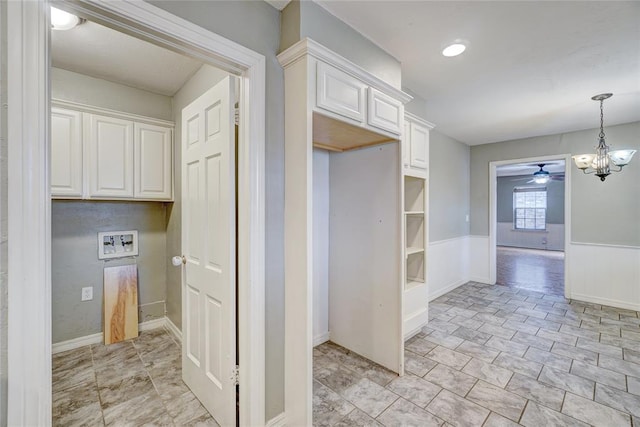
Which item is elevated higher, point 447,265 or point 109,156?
point 109,156

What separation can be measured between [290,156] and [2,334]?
1336 mm

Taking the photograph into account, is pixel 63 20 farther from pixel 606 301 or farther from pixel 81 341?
pixel 606 301

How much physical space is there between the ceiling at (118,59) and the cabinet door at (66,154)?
0.42m

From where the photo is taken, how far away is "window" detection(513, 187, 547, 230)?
9.45 meters

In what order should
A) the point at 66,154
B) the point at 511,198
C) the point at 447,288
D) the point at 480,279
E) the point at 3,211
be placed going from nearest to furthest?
the point at 3,211 → the point at 66,154 → the point at 447,288 → the point at 480,279 → the point at 511,198

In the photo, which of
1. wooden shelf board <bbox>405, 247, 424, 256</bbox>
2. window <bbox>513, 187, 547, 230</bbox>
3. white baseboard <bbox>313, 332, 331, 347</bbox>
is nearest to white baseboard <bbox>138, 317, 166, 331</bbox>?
white baseboard <bbox>313, 332, 331, 347</bbox>

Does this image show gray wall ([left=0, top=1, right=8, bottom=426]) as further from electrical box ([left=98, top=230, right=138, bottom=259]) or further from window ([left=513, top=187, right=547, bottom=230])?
window ([left=513, top=187, right=547, bottom=230])

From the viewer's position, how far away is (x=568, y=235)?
167 inches

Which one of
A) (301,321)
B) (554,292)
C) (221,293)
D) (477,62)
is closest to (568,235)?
(554,292)

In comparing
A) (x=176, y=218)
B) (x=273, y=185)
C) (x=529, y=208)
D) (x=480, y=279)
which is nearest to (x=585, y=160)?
(x=480, y=279)

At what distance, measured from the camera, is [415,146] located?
2742 millimetres

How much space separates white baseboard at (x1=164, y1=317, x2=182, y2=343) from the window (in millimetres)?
11197

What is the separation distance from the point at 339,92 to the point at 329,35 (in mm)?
376

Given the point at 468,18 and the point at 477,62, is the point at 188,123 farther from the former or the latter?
the point at 477,62
